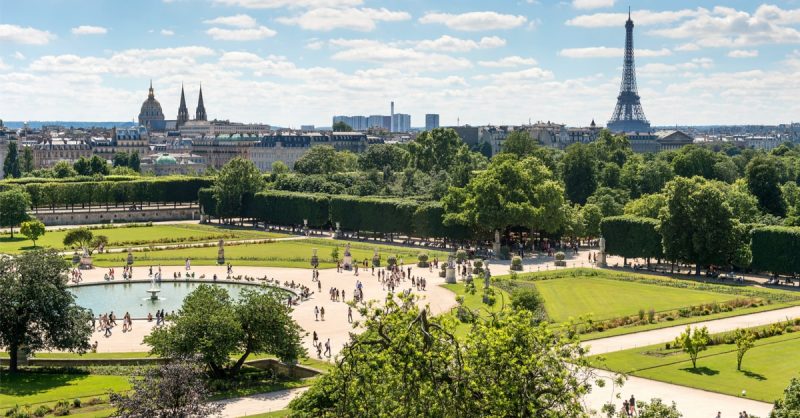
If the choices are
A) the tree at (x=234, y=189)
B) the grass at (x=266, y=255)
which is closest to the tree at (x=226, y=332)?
the grass at (x=266, y=255)

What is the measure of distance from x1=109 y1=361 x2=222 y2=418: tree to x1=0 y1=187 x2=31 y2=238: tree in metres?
72.4

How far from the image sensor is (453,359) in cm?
2319

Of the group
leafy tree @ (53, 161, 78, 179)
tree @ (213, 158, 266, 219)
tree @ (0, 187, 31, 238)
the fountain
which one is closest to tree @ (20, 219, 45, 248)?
tree @ (0, 187, 31, 238)

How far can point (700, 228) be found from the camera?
231 ft

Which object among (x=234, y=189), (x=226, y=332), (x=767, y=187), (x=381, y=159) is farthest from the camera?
(x=381, y=159)

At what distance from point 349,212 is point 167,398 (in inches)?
2886

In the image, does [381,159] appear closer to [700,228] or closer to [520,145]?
[520,145]

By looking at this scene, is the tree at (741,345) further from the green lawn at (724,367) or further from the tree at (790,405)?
the tree at (790,405)

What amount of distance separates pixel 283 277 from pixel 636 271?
25742 millimetres

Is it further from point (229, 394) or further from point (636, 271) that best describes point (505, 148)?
point (229, 394)

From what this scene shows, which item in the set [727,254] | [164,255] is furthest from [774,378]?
[164,255]

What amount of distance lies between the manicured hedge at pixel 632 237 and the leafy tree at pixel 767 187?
23277 mm

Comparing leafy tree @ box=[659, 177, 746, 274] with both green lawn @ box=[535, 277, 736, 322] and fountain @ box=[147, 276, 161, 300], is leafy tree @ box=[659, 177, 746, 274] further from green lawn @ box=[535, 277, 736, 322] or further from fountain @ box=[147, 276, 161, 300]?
fountain @ box=[147, 276, 161, 300]

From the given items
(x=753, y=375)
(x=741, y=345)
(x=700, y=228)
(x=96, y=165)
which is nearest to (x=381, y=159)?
(x=96, y=165)
